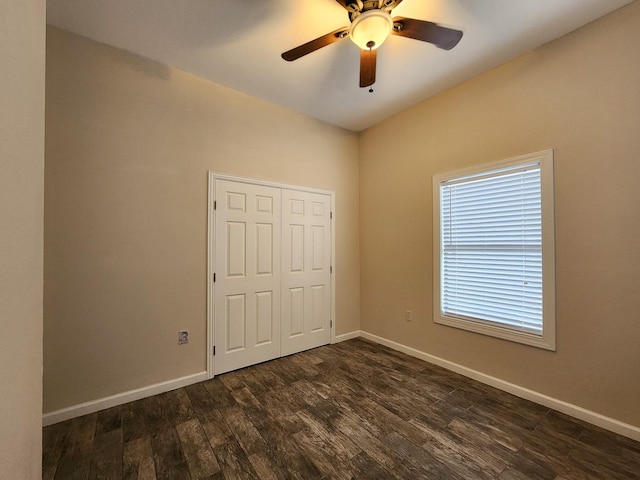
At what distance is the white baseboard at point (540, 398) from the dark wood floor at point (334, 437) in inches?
2.5

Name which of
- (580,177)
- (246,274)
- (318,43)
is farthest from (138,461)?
(580,177)

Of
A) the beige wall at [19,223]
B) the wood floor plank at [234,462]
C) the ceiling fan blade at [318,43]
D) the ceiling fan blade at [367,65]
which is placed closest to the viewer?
the beige wall at [19,223]

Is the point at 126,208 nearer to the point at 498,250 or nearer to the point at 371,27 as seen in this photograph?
the point at 371,27

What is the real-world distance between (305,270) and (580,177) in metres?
2.73

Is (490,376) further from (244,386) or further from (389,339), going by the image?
(244,386)

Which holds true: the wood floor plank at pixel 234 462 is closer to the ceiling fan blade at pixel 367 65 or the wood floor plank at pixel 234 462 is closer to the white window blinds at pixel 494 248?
the white window blinds at pixel 494 248

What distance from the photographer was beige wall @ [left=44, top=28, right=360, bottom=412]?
2.02 m

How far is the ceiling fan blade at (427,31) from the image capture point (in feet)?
5.33

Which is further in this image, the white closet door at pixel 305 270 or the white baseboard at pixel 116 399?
the white closet door at pixel 305 270

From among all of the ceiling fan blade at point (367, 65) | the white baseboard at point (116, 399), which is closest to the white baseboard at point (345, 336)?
the white baseboard at point (116, 399)

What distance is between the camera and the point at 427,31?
66.4 inches

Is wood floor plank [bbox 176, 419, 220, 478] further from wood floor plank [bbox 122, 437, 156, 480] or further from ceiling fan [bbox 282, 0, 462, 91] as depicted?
ceiling fan [bbox 282, 0, 462, 91]

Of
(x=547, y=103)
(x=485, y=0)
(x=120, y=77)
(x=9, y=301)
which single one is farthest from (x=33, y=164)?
(x=547, y=103)

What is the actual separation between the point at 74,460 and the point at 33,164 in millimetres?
1936
